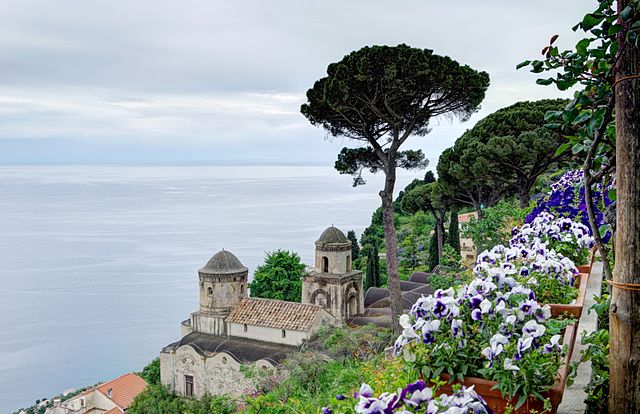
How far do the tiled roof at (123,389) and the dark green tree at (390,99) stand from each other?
1316 cm

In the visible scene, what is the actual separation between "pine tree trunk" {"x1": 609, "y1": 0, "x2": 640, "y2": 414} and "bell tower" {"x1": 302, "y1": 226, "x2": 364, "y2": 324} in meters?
15.9

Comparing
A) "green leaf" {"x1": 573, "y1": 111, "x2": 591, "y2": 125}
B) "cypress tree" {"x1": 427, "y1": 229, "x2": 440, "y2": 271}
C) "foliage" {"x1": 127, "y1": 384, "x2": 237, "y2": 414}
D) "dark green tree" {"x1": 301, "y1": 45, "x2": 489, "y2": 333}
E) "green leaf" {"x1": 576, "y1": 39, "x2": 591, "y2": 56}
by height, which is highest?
"dark green tree" {"x1": 301, "y1": 45, "x2": 489, "y2": 333}

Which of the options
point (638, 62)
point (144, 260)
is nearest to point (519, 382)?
point (638, 62)

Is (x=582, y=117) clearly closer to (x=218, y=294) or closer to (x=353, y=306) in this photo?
(x=218, y=294)

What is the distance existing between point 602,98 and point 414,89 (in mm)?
10854

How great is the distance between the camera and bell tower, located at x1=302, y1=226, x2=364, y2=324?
1772 cm

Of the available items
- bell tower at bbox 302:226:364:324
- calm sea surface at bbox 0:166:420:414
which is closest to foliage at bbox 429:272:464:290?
bell tower at bbox 302:226:364:324

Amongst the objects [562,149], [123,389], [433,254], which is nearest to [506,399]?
[562,149]

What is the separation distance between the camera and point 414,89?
1259 cm

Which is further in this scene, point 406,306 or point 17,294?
point 17,294

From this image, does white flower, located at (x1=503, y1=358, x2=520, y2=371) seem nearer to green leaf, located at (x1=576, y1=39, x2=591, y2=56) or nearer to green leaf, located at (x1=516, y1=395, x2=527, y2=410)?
green leaf, located at (x1=516, y1=395, x2=527, y2=410)

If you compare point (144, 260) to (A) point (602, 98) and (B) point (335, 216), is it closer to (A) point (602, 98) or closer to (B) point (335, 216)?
(B) point (335, 216)

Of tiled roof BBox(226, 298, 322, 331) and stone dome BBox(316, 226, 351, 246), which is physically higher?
stone dome BBox(316, 226, 351, 246)

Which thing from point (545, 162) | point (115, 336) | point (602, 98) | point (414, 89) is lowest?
point (115, 336)
